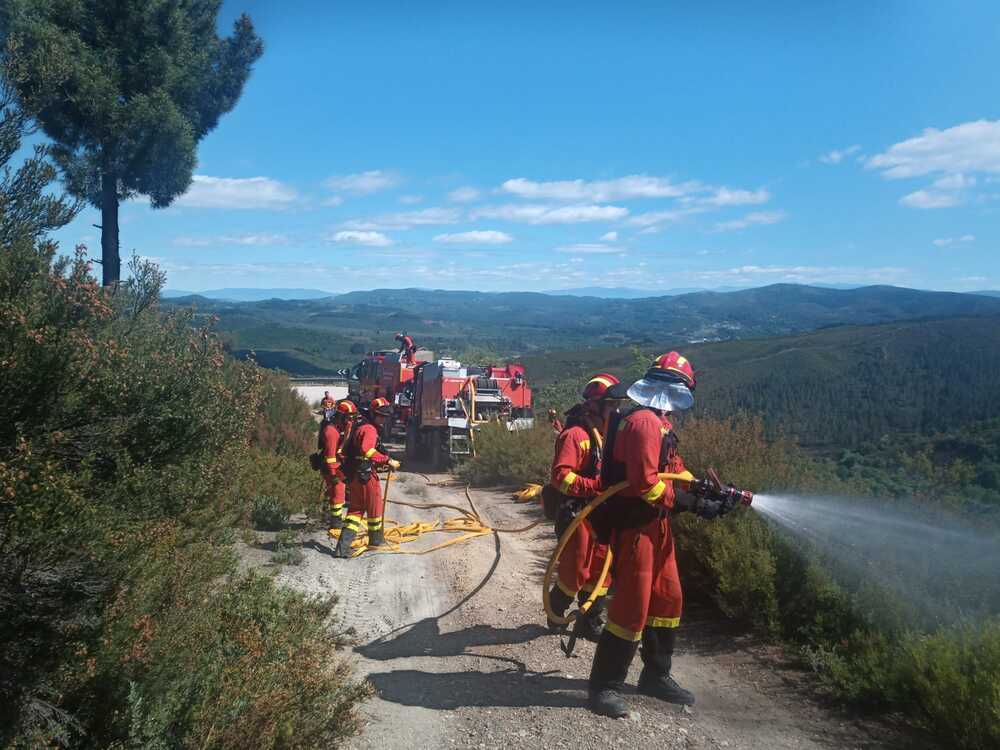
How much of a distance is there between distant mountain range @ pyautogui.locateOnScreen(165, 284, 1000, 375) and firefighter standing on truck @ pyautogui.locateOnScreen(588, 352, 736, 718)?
77.6ft

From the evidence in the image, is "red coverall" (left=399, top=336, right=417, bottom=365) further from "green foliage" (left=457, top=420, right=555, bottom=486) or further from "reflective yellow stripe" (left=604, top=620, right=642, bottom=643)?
"reflective yellow stripe" (left=604, top=620, right=642, bottom=643)

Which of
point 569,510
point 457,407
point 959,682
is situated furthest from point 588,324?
point 959,682

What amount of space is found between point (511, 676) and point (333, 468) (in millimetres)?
4319

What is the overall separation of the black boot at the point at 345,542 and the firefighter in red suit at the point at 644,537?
4301mm

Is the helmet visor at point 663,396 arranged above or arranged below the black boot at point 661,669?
above

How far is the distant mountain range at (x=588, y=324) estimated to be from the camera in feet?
134

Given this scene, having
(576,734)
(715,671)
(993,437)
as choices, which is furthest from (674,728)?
(993,437)

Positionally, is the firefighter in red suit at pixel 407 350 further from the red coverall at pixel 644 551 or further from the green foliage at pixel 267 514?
the red coverall at pixel 644 551

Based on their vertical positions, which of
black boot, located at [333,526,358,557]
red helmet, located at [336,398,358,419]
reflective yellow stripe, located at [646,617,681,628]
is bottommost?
black boot, located at [333,526,358,557]

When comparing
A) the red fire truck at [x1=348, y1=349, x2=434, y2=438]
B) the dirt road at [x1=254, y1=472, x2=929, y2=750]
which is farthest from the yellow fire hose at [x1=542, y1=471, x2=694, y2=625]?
the red fire truck at [x1=348, y1=349, x2=434, y2=438]

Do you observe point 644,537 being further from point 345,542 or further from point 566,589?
point 345,542

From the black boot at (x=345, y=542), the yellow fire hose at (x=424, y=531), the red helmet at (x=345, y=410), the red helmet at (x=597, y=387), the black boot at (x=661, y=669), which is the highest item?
the red helmet at (x=597, y=387)

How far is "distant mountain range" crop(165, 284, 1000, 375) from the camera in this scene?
1608 inches

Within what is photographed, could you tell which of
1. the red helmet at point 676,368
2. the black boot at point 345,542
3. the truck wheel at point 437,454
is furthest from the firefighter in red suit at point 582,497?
the truck wheel at point 437,454
